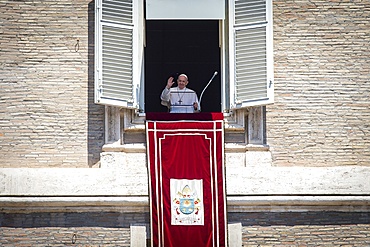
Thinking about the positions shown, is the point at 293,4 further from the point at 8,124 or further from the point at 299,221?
the point at 8,124

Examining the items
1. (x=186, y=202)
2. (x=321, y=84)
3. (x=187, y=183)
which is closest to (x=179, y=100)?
(x=187, y=183)

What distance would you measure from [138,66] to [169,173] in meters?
1.46

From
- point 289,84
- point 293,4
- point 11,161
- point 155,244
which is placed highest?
point 293,4

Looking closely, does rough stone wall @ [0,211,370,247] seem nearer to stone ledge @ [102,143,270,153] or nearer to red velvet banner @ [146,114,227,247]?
red velvet banner @ [146,114,227,247]

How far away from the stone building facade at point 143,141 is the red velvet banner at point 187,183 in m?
0.17

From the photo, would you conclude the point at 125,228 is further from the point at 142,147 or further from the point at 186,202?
the point at 142,147

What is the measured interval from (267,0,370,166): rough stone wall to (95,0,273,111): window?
0.33m

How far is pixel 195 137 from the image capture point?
49.3 feet

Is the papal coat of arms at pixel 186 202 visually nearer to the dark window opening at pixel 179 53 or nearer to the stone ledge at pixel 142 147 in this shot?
the stone ledge at pixel 142 147

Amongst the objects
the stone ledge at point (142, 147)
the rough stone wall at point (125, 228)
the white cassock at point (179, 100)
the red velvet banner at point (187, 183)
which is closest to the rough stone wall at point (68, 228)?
the rough stone wall at point (125, 228)

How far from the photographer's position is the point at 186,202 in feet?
48.8

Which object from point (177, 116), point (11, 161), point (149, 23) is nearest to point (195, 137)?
point (177, 116)

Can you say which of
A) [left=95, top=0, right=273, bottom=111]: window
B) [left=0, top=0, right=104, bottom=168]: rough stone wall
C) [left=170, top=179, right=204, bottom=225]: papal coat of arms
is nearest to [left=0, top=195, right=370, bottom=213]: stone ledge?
[left=170, top=179, right=204, bottom=225]: papal coat of arms

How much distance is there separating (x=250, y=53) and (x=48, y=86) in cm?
260
